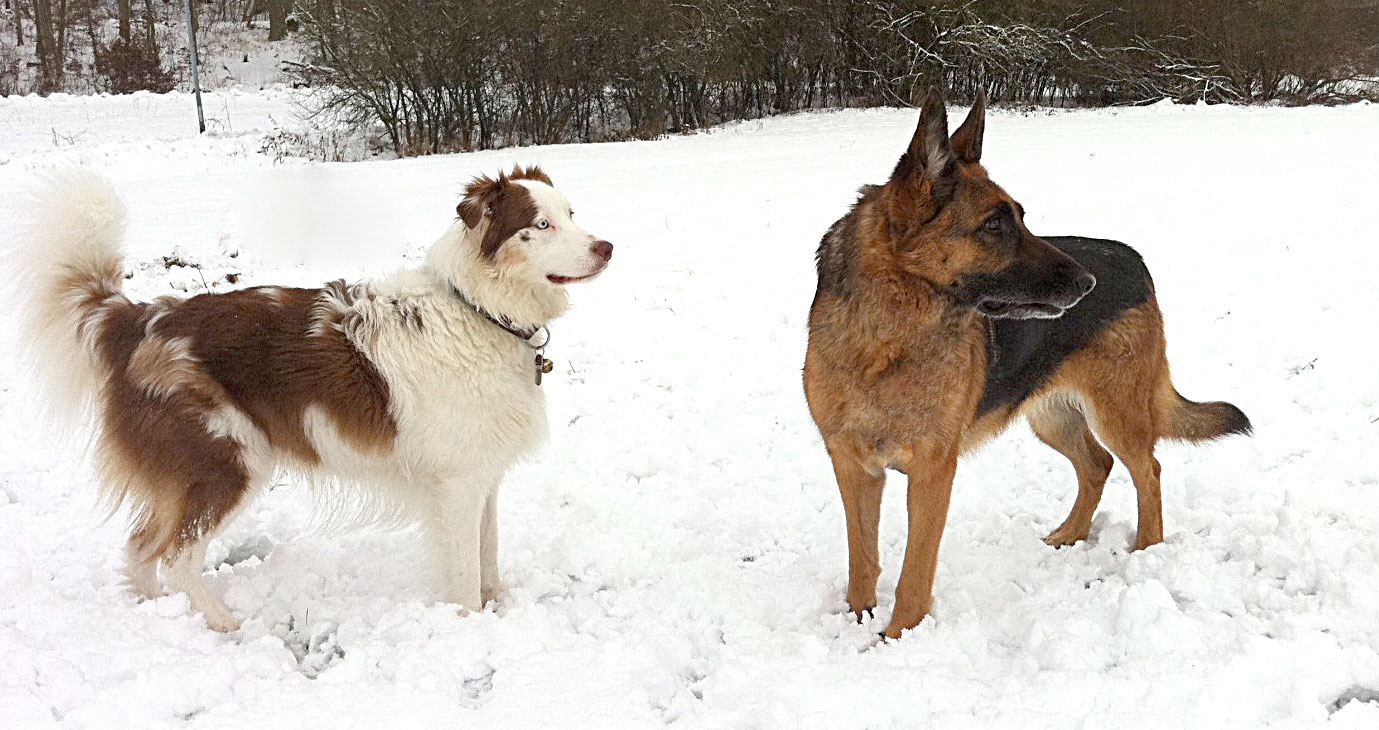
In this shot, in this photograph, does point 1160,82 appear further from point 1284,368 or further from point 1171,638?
point 1171,638

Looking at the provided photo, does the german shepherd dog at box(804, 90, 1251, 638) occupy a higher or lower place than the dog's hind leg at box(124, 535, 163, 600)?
higher

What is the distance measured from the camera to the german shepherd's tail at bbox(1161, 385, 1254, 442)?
13.3 ft

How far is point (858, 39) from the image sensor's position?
2041cm

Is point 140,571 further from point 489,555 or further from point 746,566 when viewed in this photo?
point 746,566

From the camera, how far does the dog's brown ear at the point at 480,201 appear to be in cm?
362

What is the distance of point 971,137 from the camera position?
332 cm

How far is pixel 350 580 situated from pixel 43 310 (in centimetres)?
155

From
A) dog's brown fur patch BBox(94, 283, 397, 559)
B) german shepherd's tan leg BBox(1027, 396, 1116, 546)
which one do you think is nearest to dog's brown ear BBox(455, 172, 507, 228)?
dog's brown fur patch BBox(94, 283, 397, 559)

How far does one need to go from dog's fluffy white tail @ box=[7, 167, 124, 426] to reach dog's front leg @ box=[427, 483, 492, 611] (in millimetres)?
1367

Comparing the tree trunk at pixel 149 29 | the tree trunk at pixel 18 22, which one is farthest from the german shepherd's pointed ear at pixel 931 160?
the tree trunk at pixel 18 22

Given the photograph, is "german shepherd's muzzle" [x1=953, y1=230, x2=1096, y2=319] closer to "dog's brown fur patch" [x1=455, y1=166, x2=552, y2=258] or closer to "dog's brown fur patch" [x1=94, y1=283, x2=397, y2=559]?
"dog's brown fur patch" [x1=455, y1=166, x2=552, y2=258]

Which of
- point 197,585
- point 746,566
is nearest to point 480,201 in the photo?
point 197,585

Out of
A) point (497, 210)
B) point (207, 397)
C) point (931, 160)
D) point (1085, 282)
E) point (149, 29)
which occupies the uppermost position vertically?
point (149, 29)

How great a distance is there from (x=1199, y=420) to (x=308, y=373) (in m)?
3.72
